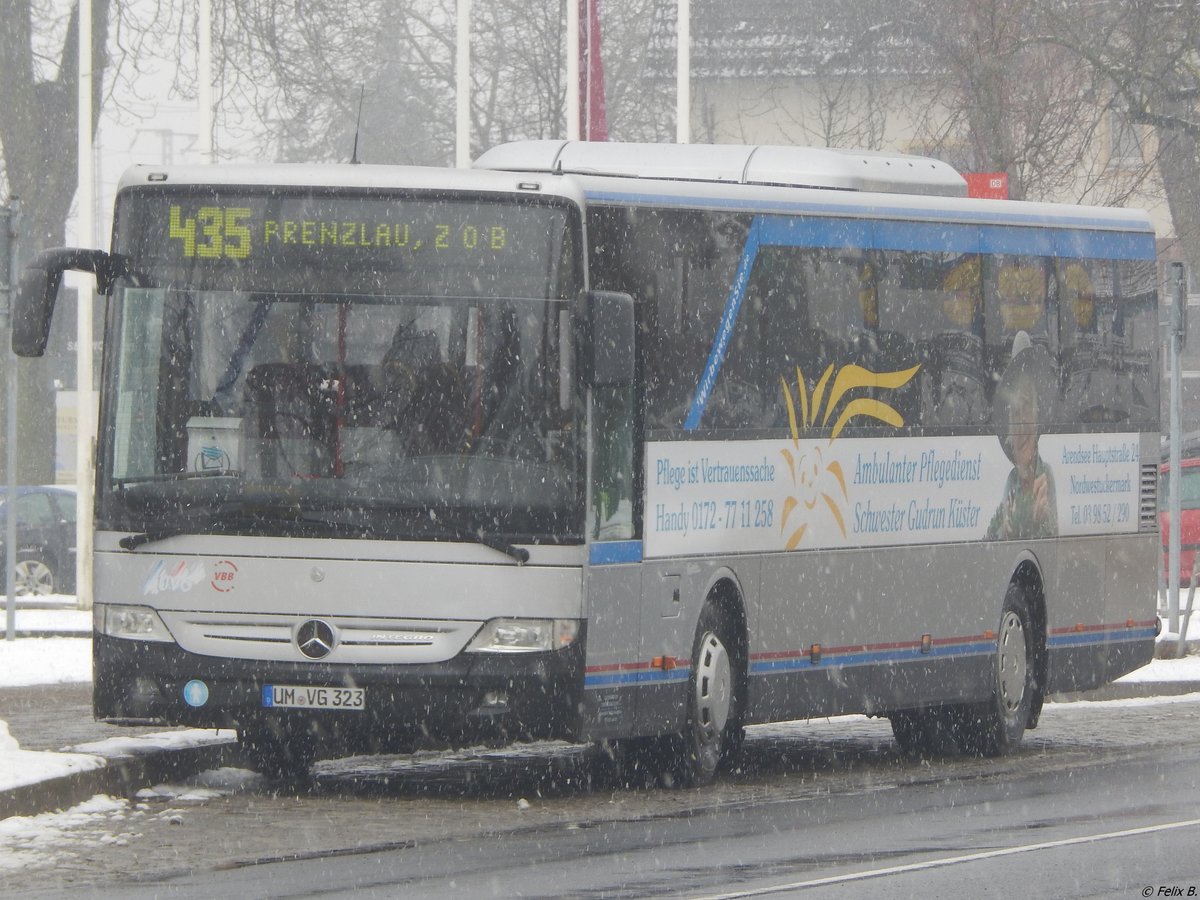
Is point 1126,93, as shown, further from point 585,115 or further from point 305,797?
point 305,797

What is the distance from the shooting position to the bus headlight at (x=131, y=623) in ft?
42.0

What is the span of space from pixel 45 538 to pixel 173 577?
20.3 metres

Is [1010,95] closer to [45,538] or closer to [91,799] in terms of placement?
[45,538]

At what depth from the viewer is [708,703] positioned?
13.7m

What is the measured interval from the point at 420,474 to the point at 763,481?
230cm

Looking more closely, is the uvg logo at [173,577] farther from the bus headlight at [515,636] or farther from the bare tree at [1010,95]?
the bare tree at [1010,95]

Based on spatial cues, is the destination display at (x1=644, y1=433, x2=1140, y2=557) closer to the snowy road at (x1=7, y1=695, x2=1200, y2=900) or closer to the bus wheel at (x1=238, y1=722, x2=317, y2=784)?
the snowy road at (x1=7, y1=695, x2=1200, y2=900)

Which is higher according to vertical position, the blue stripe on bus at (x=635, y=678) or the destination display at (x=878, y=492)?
the destination display at (x=878, y=492)

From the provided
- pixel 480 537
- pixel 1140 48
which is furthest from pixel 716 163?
pixel 1140 48

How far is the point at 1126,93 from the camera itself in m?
31.2

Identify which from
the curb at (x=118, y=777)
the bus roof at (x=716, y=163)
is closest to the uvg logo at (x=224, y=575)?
the curb at (x=118, y=777)

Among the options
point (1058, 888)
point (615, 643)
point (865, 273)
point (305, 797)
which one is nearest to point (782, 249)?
point (865, 273)

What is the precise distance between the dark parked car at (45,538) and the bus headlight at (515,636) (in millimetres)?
20503

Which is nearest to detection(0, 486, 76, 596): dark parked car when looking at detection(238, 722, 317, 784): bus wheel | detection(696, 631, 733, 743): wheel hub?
detection(238, 722, 317, 784): bus wheel
